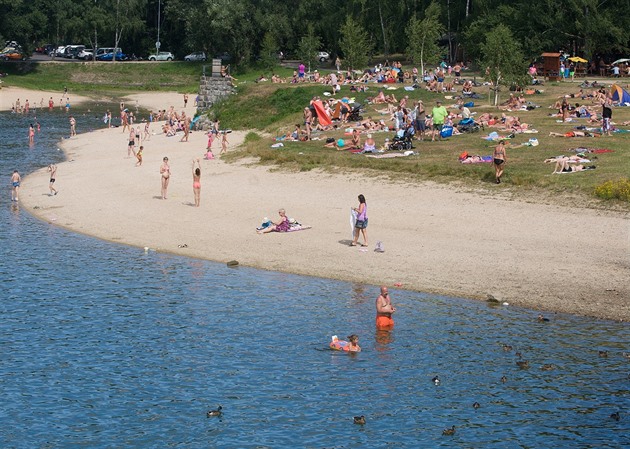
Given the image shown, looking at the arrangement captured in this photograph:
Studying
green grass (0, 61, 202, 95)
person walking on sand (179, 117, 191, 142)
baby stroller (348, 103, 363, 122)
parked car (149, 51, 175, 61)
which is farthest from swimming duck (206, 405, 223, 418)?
parked car (149, 51, 175, 61)

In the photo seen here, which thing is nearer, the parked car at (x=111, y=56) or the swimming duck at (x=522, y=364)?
the swimming duck at (x=522, y=364)

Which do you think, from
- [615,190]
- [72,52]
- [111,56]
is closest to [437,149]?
[615,190]

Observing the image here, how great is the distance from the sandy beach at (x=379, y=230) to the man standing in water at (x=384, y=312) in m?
2.99

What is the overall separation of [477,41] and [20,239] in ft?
161

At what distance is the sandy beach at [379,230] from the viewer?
25688 millimetres

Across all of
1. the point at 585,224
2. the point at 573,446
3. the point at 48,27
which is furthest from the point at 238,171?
the point at 48,27

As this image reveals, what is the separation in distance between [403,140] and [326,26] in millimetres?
48879

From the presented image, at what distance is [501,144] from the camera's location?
3522 centimetres

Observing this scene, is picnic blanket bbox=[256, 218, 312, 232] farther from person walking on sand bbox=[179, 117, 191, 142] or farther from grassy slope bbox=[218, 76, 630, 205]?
person walking on sand bbox=[179, 117, 191, 142]

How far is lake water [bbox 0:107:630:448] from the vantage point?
17500mm

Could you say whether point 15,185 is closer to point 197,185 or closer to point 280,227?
point 197,185

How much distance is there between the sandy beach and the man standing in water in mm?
2993

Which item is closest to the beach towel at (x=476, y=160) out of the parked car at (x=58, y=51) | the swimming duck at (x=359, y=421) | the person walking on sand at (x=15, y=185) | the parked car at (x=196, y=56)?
the person walking on sand at (x=15, y=185)

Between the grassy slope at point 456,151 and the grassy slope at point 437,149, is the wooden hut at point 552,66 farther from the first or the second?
the grassy slope at point 456,151
